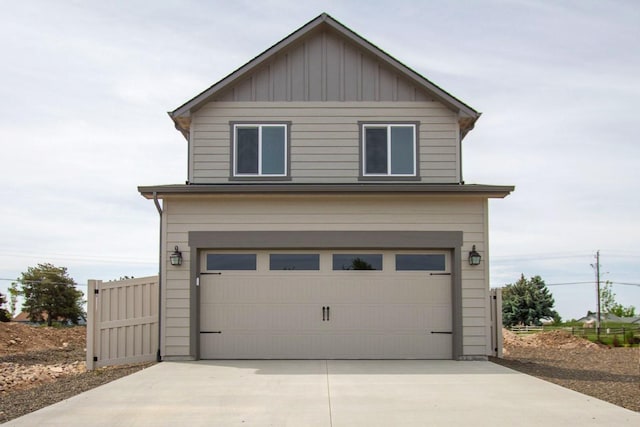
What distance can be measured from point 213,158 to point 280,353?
4569mm

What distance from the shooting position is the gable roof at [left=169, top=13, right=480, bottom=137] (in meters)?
15.7

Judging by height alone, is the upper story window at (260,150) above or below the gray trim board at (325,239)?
above

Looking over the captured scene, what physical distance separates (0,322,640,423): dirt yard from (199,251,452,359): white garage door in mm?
1822

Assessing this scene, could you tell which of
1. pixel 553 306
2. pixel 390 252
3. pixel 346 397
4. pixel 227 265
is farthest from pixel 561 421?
pixel 553 306

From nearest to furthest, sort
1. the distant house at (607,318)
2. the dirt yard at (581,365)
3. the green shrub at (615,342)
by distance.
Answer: the dirt yard at (581,365), the green shrub at (615,342), the distant house at (607,318)

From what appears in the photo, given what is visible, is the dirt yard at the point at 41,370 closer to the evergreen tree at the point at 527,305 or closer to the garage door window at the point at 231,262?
the garage door window at the point at 231,262

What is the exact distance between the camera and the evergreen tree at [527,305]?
5575 cm

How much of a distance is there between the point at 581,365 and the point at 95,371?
10.5m

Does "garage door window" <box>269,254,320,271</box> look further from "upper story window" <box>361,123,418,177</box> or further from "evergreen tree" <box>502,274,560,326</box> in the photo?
"evergreen tree" <box>502,274,560,326</box>

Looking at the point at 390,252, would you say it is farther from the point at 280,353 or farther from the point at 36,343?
the point at 36,343

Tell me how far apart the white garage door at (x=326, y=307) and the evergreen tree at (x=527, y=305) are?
42829mm

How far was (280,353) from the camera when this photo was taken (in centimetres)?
1455

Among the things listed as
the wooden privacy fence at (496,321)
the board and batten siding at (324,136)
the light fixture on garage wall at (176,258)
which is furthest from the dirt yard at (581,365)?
the light fixture on garage wall at (176,258)

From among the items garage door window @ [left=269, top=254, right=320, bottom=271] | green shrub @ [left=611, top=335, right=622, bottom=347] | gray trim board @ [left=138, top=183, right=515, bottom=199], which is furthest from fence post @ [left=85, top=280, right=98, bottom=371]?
green shrub @ [left=611, top=335, right=622, bottom=347]
